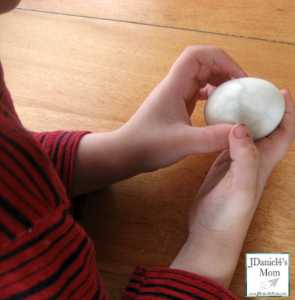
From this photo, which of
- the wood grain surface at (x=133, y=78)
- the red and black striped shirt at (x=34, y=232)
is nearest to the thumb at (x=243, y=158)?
the wood grain surface at (x=133, y=78)

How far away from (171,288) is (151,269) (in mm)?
48

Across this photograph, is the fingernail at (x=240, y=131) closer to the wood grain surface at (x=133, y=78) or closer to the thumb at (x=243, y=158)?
the thumb at (x=243, y=158)

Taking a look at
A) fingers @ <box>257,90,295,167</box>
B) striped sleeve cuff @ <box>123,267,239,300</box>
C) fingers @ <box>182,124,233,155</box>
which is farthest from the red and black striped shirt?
fingers @ <box>257,90,295,167</box>

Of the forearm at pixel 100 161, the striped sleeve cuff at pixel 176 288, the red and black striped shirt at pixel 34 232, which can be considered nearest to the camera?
the red and black striped shirt at pixel 34 232

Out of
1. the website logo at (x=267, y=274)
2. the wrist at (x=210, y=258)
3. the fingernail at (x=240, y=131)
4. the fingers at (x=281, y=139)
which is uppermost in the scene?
the fingernail at (x=240, y=131)

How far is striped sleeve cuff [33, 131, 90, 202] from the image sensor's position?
16.6 inches

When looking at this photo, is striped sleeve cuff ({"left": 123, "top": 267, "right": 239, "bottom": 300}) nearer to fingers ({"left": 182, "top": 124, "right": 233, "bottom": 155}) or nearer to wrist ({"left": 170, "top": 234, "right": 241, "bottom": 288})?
wrist ({"left": 170, "top": 234, "right": 241, "bottom": 288})

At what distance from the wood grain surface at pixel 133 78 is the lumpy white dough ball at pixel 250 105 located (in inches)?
4.7

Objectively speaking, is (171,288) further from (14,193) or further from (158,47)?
(158,47)

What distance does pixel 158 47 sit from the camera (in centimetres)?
58

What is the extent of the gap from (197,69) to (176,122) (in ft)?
0.40

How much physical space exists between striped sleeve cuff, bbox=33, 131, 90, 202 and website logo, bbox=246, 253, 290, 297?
316 millimetres

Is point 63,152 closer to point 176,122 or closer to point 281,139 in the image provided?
point 176,122

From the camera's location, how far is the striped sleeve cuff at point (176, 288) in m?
0.34
